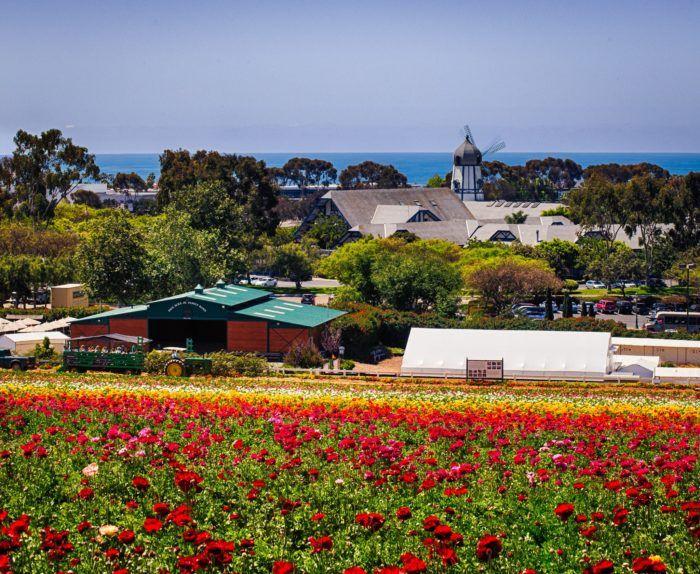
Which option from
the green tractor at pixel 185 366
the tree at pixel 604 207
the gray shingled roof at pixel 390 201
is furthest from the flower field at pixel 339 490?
the gray shingled roof at pixel 390 201

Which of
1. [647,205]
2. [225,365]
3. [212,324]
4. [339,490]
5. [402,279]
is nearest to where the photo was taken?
[339,490]

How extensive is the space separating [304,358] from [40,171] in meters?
62.5

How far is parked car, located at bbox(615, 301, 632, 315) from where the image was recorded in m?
78.6

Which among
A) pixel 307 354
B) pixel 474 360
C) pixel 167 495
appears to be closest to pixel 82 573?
pixel 167 495

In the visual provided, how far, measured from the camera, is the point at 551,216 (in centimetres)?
13050

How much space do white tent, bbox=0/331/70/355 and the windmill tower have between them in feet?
439

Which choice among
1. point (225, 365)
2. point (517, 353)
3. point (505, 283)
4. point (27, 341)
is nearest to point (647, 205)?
point (505, 283)

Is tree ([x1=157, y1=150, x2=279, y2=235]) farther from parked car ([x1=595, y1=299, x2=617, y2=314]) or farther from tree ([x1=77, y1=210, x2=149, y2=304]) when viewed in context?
parked car ([x1=595, y1=299, x2=617, y2=314])

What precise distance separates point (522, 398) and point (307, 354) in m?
16.7

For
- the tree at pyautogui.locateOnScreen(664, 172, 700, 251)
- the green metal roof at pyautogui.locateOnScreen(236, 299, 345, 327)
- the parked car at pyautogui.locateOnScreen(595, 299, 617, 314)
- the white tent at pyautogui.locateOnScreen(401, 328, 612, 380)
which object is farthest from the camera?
the tree at pyautogui.locateOnScreen(664, 172, 700, 251)

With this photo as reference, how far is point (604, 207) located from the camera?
99.7 meters

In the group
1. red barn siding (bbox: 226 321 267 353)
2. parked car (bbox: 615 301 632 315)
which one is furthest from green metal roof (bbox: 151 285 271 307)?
parked car (bbox: 615 301 632 315)

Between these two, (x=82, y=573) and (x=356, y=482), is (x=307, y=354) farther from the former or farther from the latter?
(x=82, y=573)

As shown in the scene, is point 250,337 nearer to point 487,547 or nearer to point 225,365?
point 225,365
